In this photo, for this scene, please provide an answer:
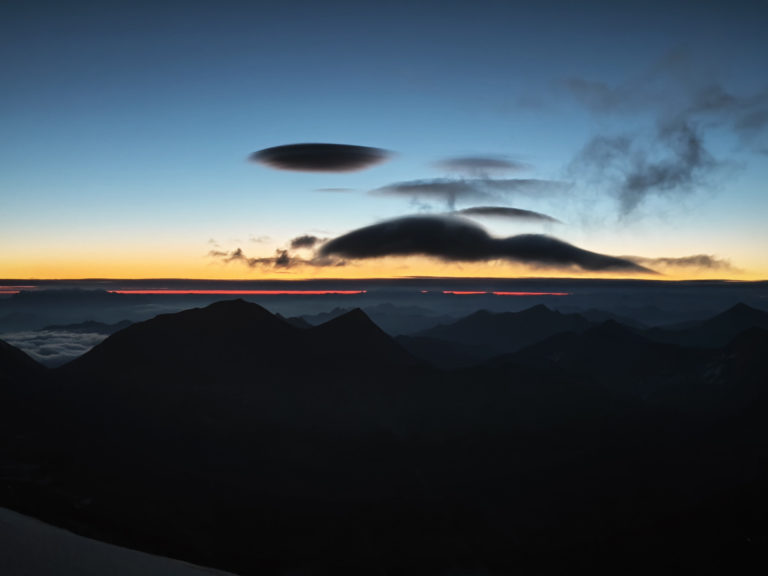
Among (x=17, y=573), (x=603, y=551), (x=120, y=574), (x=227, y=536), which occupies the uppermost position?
(x=17, y=573)

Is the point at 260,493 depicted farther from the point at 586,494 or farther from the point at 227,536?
the point at 586,494

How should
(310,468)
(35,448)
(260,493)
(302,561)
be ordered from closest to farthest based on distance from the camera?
(302,561) < (260,493) < (35,448) < (310,468)

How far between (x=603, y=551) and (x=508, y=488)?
155 feet

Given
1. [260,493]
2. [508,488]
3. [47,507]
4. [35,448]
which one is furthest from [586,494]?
[35,448]

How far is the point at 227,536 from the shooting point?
145m

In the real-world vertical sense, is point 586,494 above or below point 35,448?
below

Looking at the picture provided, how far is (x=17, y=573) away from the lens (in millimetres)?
19906

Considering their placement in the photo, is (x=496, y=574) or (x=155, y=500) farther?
(x=155, y=500)

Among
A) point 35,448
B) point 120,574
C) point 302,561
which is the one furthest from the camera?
point 35,448

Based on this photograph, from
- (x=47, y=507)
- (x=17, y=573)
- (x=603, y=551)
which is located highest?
(x=17, y=573)

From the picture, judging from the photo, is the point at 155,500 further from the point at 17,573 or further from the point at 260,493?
the point at 17,573

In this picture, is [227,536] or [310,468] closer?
[227,536]

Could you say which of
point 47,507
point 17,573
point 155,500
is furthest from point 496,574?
point 17,573

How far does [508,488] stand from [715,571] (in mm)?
76054
